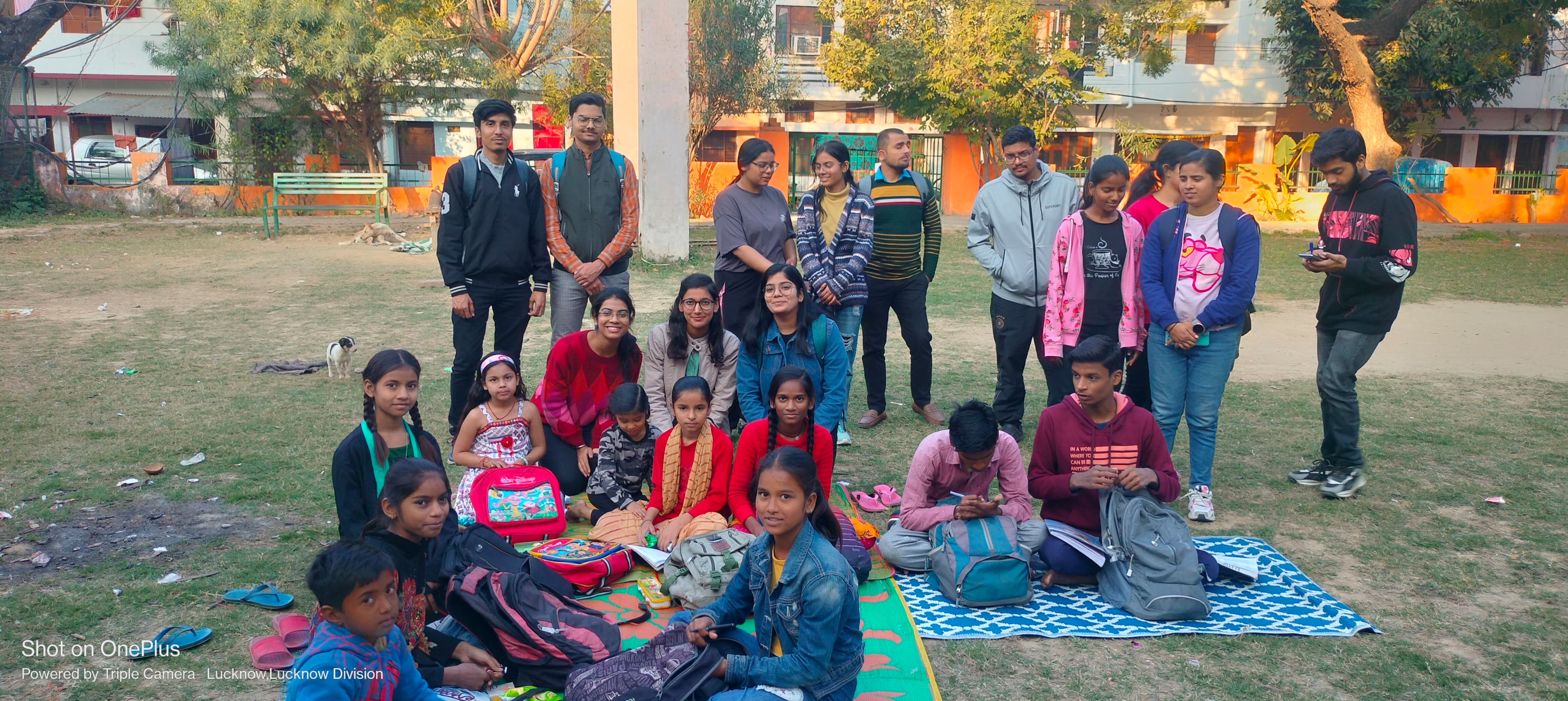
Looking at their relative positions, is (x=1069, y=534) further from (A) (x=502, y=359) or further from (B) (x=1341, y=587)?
(A) (x=502, y=359)

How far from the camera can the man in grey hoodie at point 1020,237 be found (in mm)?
5805

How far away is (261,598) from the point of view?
391 cm

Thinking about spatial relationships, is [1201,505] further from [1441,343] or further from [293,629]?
[1441,343]

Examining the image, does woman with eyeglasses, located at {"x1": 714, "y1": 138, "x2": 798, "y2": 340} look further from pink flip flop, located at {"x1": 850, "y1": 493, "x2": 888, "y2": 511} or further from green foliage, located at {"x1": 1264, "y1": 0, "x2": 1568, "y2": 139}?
green foliage, located at {"x1": 1264, "y1": 0, "x2": 1568, "y2": 139}

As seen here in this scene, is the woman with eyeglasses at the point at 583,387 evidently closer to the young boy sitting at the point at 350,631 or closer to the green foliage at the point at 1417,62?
the young boy sitting at the point at 350,631

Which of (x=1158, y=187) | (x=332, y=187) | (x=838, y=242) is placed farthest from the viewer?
(x=332, y=187)

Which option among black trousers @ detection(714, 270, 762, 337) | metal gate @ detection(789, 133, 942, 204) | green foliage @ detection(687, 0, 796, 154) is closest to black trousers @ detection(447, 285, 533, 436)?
black trousers @ detection(714, 270, 762, 337)

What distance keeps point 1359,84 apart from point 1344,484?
52.1 ft

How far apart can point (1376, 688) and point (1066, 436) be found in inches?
54.7

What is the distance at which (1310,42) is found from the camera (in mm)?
25984

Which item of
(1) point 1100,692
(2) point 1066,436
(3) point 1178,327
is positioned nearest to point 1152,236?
(3) point 1178,327

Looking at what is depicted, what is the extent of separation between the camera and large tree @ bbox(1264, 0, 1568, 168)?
17.8 metres

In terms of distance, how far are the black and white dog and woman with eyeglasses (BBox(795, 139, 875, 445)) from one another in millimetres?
3399

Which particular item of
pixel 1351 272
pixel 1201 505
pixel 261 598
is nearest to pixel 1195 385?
pixel 1201 505
